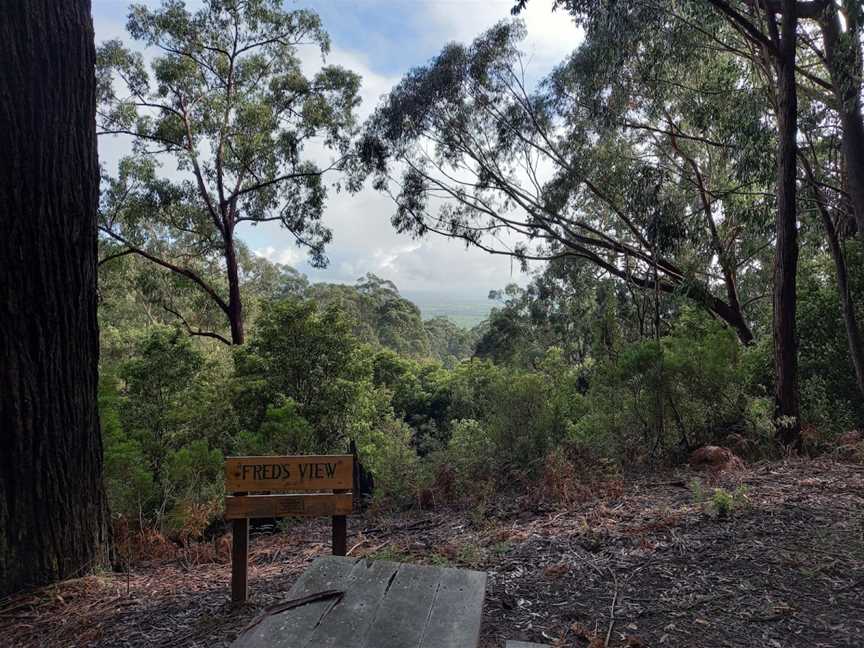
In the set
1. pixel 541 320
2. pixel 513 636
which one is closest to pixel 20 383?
pixel 513 636

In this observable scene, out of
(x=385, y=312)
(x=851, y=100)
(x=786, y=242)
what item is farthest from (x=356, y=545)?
(x=385, y=312)

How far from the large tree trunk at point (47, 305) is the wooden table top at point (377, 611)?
203cm

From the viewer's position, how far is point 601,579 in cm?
319

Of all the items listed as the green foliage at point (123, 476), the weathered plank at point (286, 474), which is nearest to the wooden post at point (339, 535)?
the weathered plank at point (286, 474)

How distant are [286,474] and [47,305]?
172 cm

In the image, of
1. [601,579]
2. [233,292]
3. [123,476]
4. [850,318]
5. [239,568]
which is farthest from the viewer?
[233,292]

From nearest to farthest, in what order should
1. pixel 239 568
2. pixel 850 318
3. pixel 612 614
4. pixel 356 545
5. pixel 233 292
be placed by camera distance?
pixel 612 614, pixel 239 568, pixel 356 545, pixel 850 318, pixel 233 292

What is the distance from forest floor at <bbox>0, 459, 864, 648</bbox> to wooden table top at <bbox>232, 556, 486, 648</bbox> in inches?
32.9

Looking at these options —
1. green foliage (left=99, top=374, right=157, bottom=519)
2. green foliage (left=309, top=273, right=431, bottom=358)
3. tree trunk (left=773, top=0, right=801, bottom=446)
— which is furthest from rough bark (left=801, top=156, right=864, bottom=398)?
green foliage (left=309, top=273, right=431, bottom=358)

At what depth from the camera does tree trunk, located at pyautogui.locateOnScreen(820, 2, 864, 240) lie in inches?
279

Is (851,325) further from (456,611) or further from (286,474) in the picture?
(456,611)

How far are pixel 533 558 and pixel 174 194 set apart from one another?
1344cm

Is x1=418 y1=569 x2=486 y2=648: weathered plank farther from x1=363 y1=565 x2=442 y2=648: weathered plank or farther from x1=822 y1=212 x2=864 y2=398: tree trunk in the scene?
x1=822 y1=212 x2=864 y2=398: tree trunk

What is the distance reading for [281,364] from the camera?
9.00m
